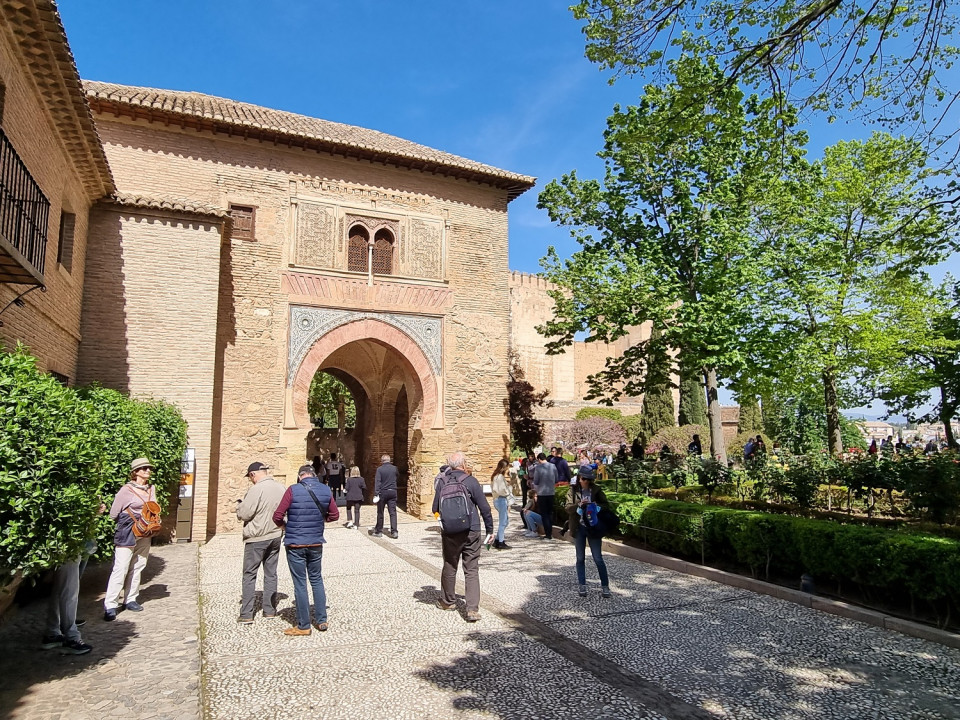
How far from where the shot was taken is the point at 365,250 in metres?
14.6

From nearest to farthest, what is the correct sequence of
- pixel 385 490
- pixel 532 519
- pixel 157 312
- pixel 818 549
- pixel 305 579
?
pixel 305 579 < pixel 818 549 < pixel 157 312 < pixel 532 519 < pixel 385 490

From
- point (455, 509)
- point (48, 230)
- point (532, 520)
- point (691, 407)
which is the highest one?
point (48, 230)

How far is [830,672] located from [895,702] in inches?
22.4

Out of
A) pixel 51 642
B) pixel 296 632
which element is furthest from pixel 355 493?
pixel 51 642

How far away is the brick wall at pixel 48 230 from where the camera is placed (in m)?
6.85

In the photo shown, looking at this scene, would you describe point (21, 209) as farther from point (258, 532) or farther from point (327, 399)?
point (327, 399)

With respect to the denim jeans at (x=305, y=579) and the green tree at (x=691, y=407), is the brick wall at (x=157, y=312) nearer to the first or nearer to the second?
the denim jeans at (x=305, y=579)

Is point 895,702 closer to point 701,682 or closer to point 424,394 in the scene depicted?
point 701,682

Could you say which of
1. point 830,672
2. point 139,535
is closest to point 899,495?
point 830,672

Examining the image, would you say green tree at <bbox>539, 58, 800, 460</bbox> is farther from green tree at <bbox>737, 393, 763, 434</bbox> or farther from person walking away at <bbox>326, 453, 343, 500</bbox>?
green tree at <bbox>737, 393, 763, 434</bbox>

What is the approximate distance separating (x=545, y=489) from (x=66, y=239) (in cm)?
905

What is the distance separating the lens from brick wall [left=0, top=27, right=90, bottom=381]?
6852 millimetres

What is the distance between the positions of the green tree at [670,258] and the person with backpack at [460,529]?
26.7 ft

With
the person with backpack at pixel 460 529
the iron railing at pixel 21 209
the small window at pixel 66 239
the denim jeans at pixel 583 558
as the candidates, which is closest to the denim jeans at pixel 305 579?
the person with backpack at pixel 460 529
